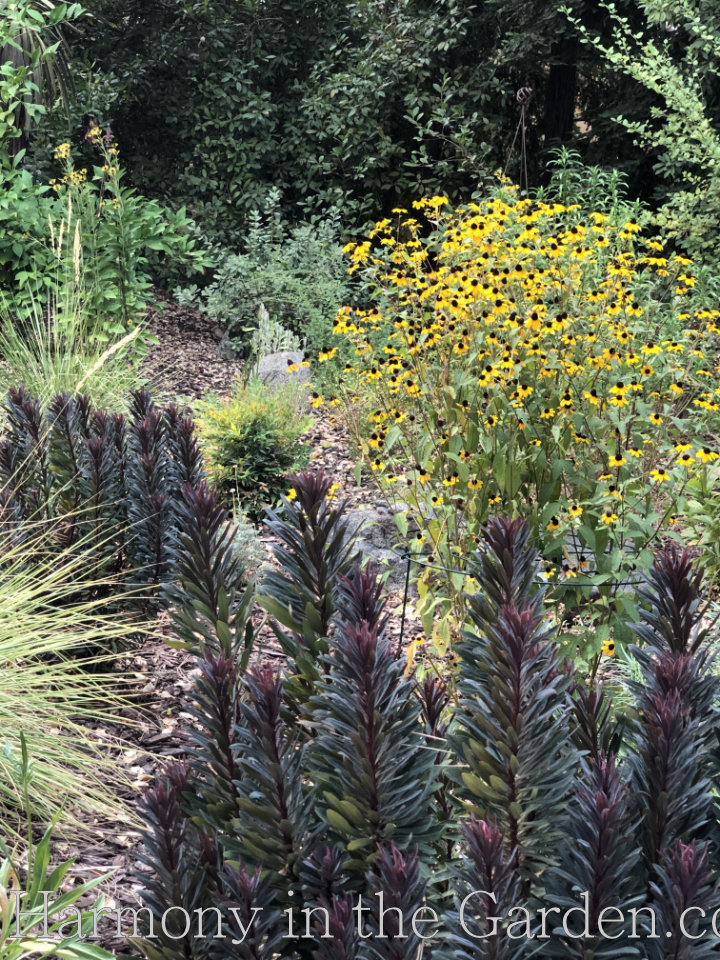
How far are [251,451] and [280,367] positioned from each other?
202 cm

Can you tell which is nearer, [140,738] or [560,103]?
[140,738]

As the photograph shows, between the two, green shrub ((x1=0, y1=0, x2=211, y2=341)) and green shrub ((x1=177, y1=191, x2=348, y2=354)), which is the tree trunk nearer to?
green shrub ((x1=177, y1=191, x2=348, y2=354))

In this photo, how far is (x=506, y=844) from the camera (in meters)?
1.09

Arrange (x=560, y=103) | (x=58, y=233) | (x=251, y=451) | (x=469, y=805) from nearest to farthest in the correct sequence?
(x=469, y=805) < (x=251, y=451) < (x=58, y=233) < (x=560, y=103)

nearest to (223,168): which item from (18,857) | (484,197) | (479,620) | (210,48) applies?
(210,48)

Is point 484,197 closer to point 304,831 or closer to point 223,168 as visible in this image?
point 223,168

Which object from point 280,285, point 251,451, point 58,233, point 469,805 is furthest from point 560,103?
point 469,805

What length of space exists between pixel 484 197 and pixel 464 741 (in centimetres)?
831

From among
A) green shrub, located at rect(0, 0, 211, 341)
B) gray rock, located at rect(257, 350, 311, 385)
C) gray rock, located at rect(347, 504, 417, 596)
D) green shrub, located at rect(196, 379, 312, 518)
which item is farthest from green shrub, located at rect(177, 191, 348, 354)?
gray rock, located at rect(347, 504, 417, 596)

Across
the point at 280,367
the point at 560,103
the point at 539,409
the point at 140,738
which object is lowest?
the point at 140,738

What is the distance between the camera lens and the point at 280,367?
690 cm

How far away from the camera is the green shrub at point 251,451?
4914mm

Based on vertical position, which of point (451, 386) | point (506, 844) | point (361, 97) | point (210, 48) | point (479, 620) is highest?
point (210, 48)

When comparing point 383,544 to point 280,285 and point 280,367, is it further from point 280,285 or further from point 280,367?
point 280,285
